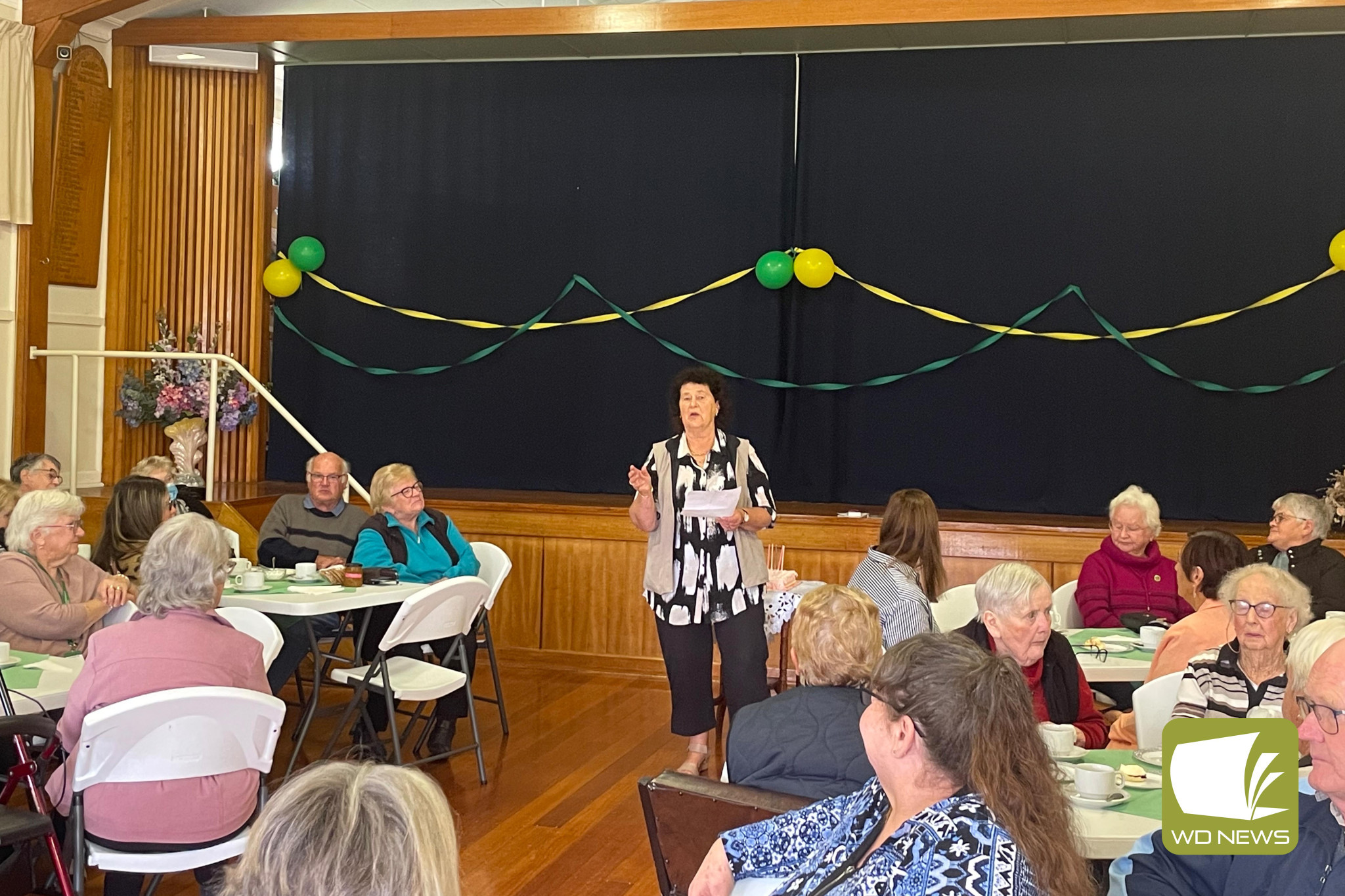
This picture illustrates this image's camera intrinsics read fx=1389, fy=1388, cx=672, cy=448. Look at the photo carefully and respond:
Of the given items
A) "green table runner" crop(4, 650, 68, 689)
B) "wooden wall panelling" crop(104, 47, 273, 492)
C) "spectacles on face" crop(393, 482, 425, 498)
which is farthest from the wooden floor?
"wooden wall panelling" crop(104, 47, 273, 492)

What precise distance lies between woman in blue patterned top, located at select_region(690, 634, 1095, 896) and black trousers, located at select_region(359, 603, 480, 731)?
3509mm

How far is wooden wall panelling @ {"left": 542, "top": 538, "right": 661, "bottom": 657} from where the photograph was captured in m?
7.56

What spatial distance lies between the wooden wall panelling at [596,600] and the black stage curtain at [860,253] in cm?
139

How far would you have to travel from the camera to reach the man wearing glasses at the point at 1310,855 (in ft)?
6.56

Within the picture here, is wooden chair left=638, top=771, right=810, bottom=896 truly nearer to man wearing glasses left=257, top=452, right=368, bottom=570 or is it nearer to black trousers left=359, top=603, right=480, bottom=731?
black trousers left=359, top=603, right=480, bottom=731

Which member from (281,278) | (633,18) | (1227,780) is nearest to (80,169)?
(281,278)

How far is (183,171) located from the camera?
8.86 m

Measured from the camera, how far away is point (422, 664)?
5395 mm

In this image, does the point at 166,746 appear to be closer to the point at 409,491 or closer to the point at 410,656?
the point at 410,656

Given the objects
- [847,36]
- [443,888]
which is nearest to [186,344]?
[847,36]

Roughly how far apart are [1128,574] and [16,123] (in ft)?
20.7

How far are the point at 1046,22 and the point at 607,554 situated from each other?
3889 mm

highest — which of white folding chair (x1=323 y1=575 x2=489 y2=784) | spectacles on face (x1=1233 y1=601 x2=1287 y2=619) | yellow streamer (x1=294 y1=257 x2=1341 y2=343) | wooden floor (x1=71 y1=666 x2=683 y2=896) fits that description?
yellow streamer (x1=294 y1=257 x2=1341 y2=343)

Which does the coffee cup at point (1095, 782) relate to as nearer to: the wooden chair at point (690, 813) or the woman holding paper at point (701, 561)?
the wooden chair at point (690, 813)
